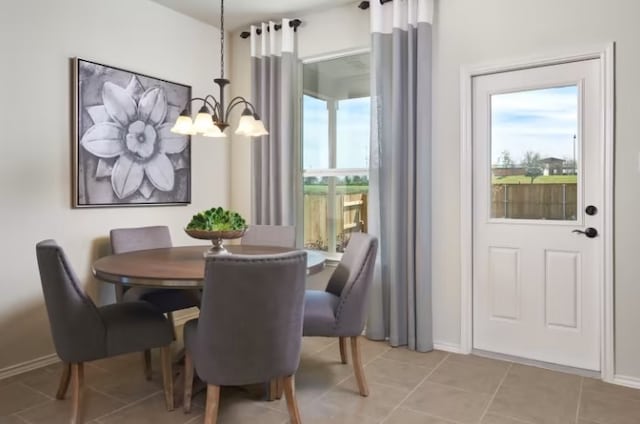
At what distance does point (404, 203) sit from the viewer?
10.9 ft

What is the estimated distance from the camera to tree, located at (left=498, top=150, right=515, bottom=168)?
3104 mm

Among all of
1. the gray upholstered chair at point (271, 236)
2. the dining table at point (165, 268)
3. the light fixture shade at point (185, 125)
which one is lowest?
the dining table at point (165, 268)

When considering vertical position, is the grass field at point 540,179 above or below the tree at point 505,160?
below

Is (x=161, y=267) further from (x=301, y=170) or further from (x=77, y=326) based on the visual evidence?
(x=301, y=170)

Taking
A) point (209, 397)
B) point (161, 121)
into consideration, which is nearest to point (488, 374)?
point (209, 397)

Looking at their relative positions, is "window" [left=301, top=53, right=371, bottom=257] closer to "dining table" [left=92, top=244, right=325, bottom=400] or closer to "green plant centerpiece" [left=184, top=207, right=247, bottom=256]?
"dining table" [left=92, top=244, right=325, bottom=400]

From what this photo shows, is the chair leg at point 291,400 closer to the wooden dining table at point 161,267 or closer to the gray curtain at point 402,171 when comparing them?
the wooden dining table at point 161,267

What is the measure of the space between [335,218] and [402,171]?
2.71 ft

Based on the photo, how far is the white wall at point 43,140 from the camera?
9.27ft

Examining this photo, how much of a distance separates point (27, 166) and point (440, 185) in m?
2.72

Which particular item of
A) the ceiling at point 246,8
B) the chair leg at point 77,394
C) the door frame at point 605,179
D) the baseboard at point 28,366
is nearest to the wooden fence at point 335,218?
the door frame at point 605,179

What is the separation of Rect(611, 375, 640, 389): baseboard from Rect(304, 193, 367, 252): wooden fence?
75.9 inches

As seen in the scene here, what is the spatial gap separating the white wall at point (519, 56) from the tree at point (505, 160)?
0.91ft

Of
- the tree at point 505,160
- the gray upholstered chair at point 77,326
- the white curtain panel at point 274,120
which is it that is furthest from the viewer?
the white curtain panel at point 274,120
